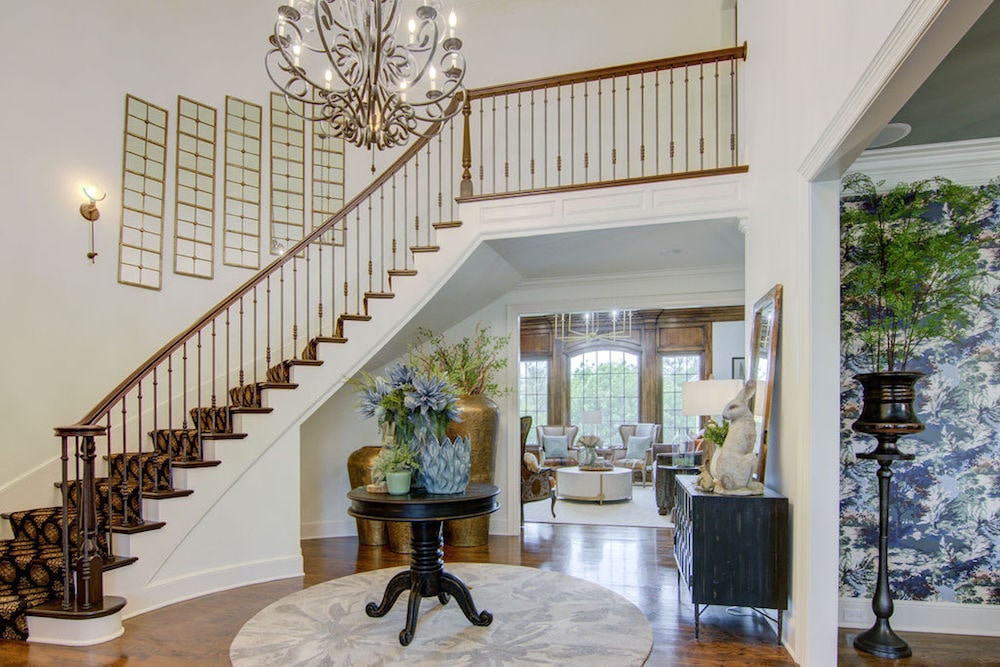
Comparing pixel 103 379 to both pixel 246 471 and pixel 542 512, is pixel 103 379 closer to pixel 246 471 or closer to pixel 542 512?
pixel 246 471

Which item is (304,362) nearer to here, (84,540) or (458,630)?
(84,540)

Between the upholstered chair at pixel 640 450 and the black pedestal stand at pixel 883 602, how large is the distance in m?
7.36

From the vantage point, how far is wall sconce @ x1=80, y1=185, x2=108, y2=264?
16.6 ft

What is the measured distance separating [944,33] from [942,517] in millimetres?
2958

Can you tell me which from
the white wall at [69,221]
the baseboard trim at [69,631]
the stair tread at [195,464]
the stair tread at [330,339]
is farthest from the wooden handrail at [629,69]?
the baseboard trim at [69,631]

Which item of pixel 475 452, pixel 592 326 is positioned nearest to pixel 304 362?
pixel 475 452

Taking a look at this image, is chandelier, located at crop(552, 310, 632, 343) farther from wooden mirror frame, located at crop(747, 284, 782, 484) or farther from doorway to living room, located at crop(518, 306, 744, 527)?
wooden mirror frame, located at crop(747, 284, 782, 484)

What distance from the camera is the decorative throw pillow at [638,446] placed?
11.3m

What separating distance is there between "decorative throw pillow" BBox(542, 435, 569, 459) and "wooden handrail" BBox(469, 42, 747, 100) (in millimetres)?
7545

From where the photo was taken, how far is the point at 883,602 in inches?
136

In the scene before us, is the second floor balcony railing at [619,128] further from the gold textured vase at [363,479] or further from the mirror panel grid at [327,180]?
the gold textured vase at [363,479]

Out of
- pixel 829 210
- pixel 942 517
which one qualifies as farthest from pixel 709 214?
pixel 942 517

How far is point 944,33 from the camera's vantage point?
1895 millimetres

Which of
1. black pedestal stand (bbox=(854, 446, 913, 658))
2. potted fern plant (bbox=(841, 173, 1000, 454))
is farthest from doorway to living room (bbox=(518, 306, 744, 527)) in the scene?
black pedestal stand (bbox=(854, 446, 913, 658))
